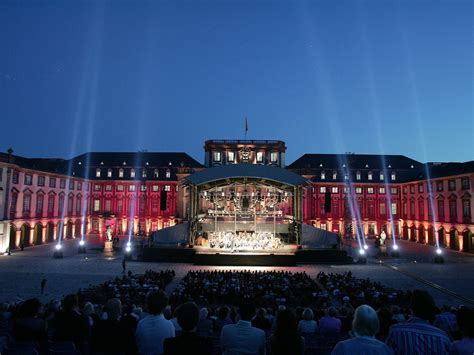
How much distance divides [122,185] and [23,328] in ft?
190

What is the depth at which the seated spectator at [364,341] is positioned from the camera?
3000mm

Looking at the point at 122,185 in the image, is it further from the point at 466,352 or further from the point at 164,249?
the point at 466,352

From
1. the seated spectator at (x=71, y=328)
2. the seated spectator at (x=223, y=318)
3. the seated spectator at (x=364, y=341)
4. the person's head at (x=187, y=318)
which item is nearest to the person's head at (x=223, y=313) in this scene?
the seated spectator at (x=223, y=318)

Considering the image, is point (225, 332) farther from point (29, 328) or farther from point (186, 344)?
point (29, 328)

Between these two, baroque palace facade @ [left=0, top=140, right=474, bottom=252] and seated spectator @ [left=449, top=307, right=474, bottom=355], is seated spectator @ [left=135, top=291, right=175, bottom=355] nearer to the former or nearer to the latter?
seated spectator @ [left=449, top=307, right=474, bottom=355]

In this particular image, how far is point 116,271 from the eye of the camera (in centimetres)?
2564

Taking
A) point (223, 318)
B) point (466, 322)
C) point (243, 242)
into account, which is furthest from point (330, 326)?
point (243, 242)

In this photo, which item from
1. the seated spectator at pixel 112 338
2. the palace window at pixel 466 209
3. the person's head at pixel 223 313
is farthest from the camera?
the palace window at pixel 466 209

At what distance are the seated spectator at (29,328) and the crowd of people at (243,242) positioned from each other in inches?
1078

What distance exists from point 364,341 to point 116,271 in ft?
83.6

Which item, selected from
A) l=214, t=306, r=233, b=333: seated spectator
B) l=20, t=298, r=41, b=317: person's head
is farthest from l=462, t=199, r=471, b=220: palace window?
l=20, t=298, r=41, b=317: person's head

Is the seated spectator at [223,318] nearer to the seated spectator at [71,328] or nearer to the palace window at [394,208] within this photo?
the seated spectator at [71,328]

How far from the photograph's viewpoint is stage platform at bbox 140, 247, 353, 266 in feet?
94.7

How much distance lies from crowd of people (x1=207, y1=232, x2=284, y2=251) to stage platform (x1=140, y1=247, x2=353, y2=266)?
1.78 metres
